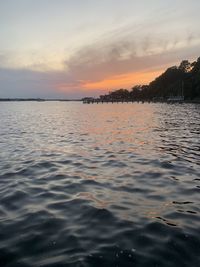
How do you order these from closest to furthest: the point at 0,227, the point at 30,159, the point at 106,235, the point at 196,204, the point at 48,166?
the point at 106,235 → the point at 0,227 → the point at 196,204 → the point at 48,166 → the point at 30,159

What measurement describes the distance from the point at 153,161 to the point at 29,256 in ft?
37.6

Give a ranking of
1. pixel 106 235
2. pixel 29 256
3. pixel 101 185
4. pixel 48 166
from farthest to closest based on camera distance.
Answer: pixel 48 166, pixel 101 185, pixel 106 235, pixel 29 256

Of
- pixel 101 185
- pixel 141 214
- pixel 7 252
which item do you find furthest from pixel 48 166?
pixel 7 252

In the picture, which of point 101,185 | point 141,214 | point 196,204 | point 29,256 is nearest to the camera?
point 29,256

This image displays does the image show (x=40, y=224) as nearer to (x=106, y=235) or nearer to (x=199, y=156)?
(x=106, y=235)

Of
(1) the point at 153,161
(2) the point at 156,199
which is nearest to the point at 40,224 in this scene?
(2) the point at 156,199

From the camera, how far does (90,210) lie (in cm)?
965

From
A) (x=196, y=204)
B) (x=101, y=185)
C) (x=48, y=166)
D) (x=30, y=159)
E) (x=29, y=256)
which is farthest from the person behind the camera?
(x=30, y=159)

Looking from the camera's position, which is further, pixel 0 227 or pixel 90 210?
pixel 90 210

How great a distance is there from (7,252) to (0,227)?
60.5 inches

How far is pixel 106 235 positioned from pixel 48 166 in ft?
29.7

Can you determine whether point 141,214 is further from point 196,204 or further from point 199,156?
point 199,156

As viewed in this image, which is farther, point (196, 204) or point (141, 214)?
point (196, 204)

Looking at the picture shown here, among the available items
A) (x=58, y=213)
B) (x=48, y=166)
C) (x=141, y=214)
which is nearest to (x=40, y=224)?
(x=58, y=213)
